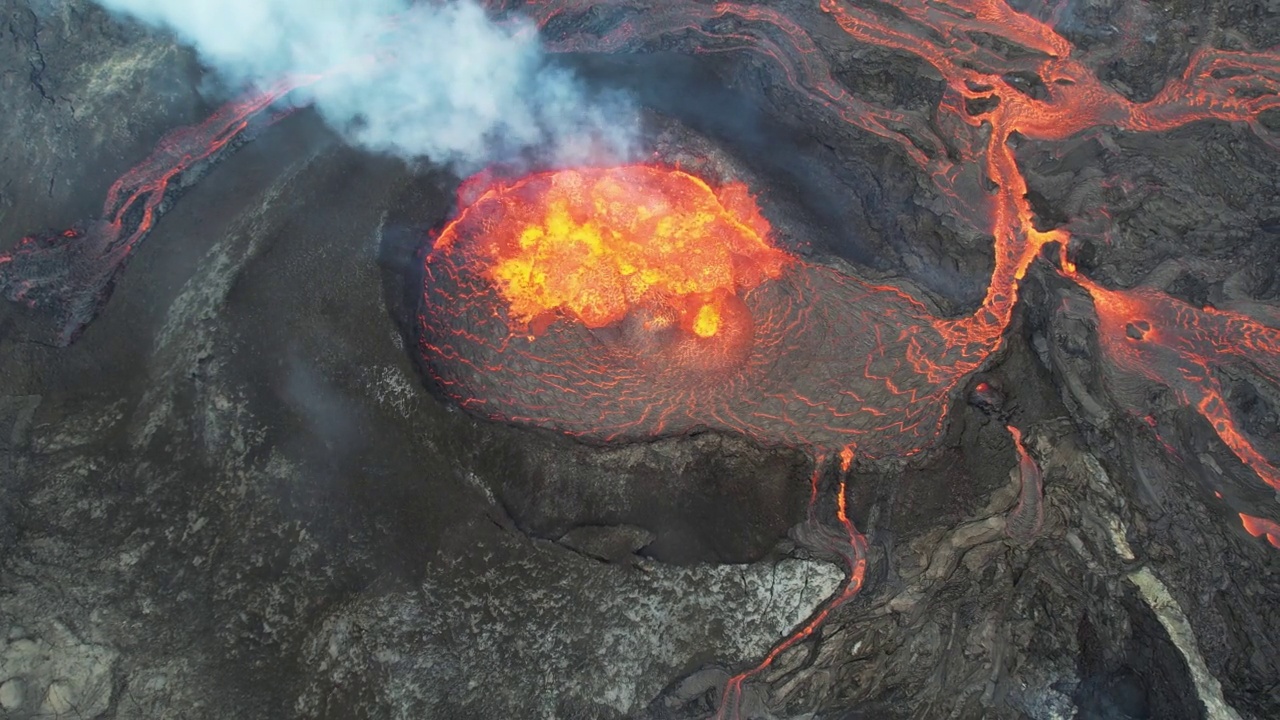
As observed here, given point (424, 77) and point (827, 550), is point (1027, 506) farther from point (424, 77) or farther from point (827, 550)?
point (424, 77)

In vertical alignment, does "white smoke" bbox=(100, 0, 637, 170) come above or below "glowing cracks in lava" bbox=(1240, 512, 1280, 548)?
above

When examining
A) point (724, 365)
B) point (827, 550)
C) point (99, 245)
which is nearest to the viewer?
point (827, 550)

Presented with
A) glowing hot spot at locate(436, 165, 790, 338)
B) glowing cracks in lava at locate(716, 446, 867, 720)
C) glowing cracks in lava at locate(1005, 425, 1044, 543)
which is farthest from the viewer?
glowing hot spot at locate(436, 165, 790, 338)

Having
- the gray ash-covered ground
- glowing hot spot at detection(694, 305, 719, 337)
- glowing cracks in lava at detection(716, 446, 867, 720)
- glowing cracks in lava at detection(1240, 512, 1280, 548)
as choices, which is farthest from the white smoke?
glowing cracks in lava at detection(1240, 512, 1280, 548)

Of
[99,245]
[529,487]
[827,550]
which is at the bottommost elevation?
[827,550]

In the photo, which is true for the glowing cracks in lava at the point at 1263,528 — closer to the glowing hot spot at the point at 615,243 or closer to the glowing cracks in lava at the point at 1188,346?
the glowing cracks in lava at the point at 1188,346

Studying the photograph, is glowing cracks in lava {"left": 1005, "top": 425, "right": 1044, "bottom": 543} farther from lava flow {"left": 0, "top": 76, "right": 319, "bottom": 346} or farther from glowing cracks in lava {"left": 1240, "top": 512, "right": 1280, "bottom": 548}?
lava flow {"left": 0, "top": 76, "right": 319, "bottom": 346}

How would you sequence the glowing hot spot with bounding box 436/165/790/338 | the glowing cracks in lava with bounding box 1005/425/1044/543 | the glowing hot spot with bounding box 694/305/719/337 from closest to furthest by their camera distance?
the glowing cracks in lava with bounding box 1005/425/1044/543 → the glowing hot spot with bounding box 694/305/719/337 → the glowing hot spot with bounding box 436/165/790/338

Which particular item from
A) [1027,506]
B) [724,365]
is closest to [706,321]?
[724,365]
